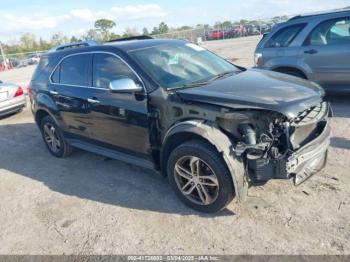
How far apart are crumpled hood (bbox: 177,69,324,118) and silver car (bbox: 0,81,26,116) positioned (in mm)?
7403

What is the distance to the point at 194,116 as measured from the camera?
339 centimetres

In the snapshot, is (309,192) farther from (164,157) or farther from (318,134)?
(164,157)

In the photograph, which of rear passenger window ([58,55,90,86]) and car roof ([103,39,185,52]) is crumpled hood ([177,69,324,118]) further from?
rear passenger window ([58,55,90,86])

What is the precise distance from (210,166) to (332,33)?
4508mm

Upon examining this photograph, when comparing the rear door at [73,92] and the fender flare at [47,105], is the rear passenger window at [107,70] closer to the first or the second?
the rear door at [73,92]

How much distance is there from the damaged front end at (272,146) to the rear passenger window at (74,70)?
2.36 m

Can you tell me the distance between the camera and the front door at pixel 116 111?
3.88 meters

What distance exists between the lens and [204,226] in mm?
3324

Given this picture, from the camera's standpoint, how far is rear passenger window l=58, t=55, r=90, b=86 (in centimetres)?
465

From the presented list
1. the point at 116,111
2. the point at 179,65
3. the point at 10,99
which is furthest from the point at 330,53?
the point at 10,99

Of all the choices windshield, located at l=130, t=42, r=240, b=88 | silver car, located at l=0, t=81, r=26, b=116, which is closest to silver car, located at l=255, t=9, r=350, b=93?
windshield, located at l=130, t=42, r=240, b=88

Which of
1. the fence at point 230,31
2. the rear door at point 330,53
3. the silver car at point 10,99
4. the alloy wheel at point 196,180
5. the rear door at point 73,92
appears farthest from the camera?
the fence at point 230,31

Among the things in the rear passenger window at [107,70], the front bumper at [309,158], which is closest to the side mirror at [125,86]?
the rear passenger window at [107,70]

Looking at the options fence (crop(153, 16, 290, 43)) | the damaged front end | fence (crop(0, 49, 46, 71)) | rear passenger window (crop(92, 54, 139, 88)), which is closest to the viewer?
the damaged front end
